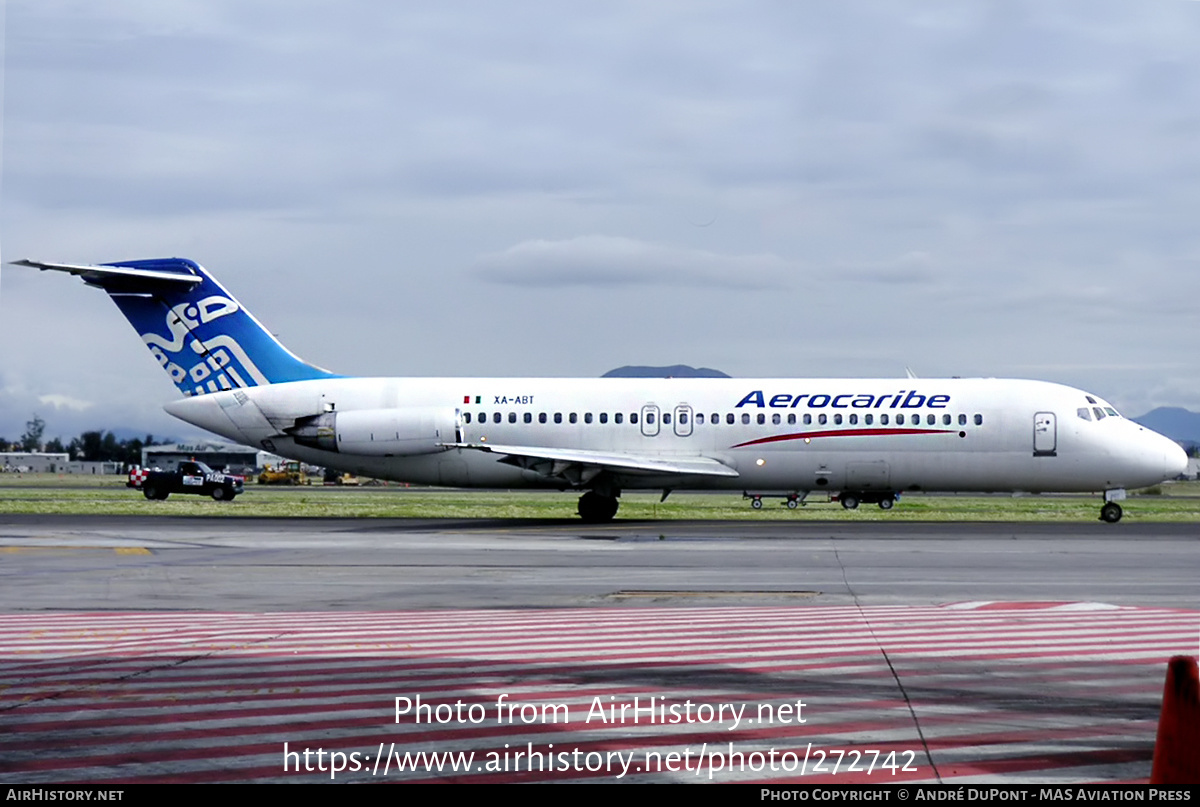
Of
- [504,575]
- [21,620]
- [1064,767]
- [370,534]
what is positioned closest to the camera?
[1064,767]

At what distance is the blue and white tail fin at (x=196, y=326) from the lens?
3747cm

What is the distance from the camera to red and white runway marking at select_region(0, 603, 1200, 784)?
755 cm

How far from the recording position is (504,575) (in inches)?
784

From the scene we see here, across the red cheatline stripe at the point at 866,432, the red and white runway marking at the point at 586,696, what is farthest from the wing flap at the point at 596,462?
the red and white runway marking at the point at 586,696

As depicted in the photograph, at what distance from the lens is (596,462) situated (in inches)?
1346

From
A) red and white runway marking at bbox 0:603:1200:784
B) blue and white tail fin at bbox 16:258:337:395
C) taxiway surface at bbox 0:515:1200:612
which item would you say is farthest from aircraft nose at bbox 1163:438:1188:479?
blue and white tail fin at bbox 16:258:337:395

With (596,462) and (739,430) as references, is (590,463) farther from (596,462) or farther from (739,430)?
(739,430)

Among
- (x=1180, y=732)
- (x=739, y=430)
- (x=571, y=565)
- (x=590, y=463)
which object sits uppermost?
(x=739, y=430)

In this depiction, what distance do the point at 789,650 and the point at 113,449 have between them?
639 ft

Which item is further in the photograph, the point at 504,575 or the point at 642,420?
the point at 642,420

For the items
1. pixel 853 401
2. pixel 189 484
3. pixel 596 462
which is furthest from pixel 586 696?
pixel 189 484

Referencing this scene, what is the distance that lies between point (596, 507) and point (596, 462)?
218cm

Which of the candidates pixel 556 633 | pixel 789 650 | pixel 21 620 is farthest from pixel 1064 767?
pixel 21 620
